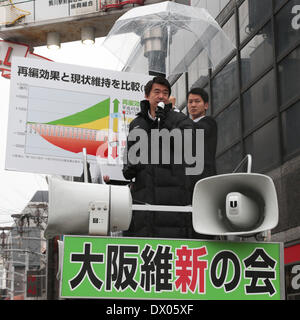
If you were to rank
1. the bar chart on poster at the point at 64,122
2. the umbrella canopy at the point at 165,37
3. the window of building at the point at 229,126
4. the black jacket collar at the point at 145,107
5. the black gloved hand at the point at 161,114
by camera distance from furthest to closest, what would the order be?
the window of building at the point at 229,126, the umbrella canopy at the point at 165,37, the bar chart on poster at the point at 64,122, the black jacket collar at the point at 145,107, the black gloved hand at the point at 161,114

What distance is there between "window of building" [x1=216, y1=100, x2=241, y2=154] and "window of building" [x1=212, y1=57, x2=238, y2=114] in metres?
0.24

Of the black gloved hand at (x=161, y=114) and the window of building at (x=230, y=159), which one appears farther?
the window of building at (x=230, y=159)

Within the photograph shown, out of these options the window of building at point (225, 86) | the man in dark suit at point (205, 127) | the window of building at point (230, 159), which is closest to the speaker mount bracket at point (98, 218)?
the man in dark suit at point (205, 127)

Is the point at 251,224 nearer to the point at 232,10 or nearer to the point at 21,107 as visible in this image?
the point at 21,107

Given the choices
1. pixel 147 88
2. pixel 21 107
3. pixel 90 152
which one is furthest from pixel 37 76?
pixel 147 88

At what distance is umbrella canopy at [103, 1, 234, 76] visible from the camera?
7.83 m

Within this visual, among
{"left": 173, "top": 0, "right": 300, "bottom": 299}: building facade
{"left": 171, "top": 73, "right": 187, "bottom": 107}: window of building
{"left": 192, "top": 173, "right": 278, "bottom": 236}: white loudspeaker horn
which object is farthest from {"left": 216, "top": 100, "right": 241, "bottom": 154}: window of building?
{"left": 192, "top": 173, "right": 278, "bottom": 236}: white loudspeaker horn

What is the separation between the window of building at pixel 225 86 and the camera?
14205 millimetres

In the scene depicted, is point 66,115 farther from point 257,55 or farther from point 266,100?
point 257,55

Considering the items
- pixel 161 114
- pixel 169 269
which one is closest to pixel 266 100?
pixel 161 114

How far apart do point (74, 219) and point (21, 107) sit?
12.1 ft

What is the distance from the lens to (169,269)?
3361 mm

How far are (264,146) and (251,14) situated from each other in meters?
3.11

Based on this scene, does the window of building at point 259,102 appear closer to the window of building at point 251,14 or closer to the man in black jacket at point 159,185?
the window of building at point 251,14
